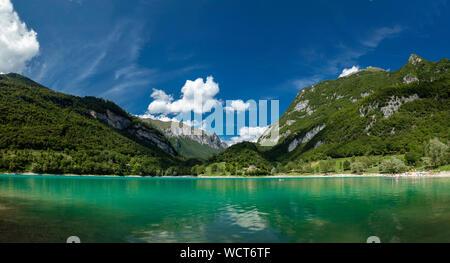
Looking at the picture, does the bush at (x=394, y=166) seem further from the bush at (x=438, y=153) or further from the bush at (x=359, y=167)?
the bush at (x=359, y=167)

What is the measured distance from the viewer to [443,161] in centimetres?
12912

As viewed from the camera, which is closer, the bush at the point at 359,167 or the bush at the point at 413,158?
the bush at the point at 413,158

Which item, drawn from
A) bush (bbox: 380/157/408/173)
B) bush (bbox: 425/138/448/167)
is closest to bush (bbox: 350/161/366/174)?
bush (bbox: 380/157/408/173)

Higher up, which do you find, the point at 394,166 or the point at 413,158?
the point at 413,158

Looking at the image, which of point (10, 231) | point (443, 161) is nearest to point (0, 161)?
point (10, 231)

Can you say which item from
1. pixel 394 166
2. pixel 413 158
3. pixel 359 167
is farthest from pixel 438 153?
pixel 359 167

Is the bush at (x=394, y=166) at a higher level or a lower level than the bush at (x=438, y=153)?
lower

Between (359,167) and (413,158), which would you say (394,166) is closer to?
(413,158)

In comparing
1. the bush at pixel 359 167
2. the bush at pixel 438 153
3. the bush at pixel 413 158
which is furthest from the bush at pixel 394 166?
the bush at pixel 359 167

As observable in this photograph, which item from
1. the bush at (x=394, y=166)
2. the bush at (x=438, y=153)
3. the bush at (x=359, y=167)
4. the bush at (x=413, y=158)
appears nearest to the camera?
the bush at (x=438, y=153)

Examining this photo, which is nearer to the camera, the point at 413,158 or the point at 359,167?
the point at 413,158

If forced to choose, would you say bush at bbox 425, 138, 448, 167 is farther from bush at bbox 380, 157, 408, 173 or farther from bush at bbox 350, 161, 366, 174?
bush at bbox 350, 161, 366, 174
